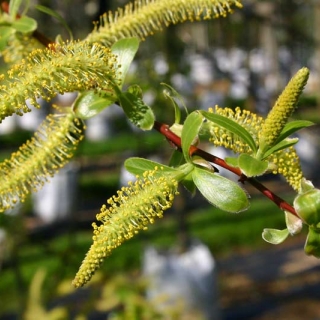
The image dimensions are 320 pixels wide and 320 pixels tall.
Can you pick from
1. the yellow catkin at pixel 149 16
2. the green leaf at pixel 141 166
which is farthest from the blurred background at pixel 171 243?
the green leaf at pixel 141 166

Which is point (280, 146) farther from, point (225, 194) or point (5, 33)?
point (5, 33)

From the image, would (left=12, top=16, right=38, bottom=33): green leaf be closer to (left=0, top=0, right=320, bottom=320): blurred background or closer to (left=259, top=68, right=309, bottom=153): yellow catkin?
(left=259, top=68, right=309, bottom=153): yellow catkin

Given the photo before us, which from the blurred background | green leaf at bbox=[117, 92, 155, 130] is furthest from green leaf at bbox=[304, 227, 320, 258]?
the blurred background

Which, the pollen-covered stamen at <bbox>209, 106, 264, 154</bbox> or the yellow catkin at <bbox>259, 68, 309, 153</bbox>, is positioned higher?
the yellow catkin at <bbox>259, 68, 309, 153</bbox>

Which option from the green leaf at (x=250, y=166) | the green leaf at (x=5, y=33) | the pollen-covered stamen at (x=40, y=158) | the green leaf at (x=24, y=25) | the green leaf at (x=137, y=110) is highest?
the green leaf at (x=24, y=25)

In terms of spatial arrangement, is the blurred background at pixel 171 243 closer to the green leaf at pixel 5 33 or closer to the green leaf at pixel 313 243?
the green leaf at pixel 5 33

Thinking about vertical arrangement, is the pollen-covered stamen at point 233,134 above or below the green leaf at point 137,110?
below

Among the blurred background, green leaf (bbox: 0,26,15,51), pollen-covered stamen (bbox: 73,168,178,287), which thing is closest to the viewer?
pollen-covered stamen (bbox: 73,168,178,287)

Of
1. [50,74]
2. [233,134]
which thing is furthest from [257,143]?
[50,74]
